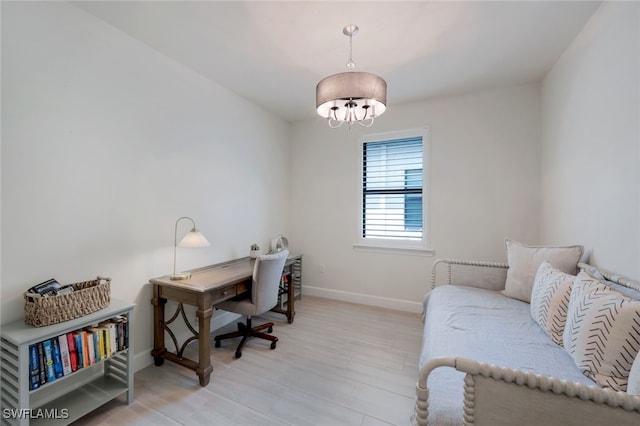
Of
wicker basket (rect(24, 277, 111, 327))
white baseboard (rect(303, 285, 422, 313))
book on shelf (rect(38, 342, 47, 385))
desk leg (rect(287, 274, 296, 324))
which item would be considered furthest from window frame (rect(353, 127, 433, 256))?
book on shelf (rect(38, 342, 47, 385))

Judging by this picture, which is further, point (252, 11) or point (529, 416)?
point (252, 11)

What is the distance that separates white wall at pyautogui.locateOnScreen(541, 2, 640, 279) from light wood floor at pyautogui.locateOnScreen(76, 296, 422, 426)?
1.57 metres

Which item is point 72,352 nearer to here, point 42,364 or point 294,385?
point 42,364

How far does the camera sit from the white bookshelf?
1.28 m

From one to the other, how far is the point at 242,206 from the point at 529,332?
2745 mm

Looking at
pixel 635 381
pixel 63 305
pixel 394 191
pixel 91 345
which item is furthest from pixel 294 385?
pixel 394 191

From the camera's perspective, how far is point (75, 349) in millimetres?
1472

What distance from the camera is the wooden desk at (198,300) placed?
1.92 metres

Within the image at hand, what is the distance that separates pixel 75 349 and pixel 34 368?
163mm

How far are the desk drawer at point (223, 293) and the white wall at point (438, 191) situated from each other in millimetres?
1702

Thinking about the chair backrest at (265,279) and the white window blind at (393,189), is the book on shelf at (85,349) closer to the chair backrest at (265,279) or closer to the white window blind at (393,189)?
the chair backrest at (265,279)

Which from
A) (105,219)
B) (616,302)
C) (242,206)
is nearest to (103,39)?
(105,219)

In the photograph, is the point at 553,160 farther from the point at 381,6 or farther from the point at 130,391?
the point at 130,391

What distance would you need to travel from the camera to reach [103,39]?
1826 mm
